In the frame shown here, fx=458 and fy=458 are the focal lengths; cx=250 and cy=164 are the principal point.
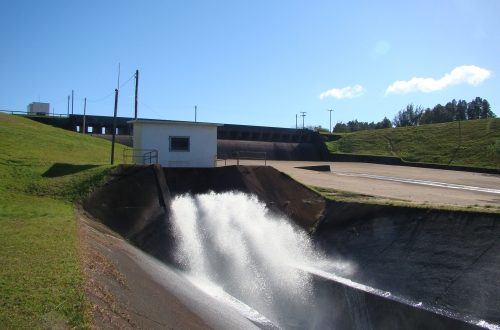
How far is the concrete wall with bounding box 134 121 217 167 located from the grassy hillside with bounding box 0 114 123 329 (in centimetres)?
476

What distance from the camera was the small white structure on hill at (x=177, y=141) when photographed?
2592 centimetres

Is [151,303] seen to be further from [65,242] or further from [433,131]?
[433,131]

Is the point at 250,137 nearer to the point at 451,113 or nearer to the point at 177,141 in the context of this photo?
the point at 177,141

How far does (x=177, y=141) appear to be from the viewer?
86.9 feet

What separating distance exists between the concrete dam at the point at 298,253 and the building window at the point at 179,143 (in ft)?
9.46

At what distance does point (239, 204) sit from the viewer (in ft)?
75.3

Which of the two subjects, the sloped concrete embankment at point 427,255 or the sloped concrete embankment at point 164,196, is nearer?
the sloped concrete embankment at point 427,255

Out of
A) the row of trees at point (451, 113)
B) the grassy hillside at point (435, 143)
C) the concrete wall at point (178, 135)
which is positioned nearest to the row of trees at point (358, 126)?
the row of trees at point (451, 113)

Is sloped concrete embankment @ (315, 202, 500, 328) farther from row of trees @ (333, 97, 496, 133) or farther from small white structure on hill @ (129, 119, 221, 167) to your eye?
row of trees @ (333, 97, 496, 133)

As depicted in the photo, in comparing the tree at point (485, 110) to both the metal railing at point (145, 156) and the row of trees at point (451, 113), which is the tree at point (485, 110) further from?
the metal railing at point (145, 156)

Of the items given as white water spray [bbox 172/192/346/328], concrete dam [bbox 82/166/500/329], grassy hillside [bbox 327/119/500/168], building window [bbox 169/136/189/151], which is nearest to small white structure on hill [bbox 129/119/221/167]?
building window [bbox 169/136/189/151]

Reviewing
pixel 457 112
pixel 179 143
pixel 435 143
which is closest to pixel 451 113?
pixel 457 112

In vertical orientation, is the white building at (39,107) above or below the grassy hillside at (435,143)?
above

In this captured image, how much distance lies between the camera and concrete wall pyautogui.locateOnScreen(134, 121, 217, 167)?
25.9 meters
